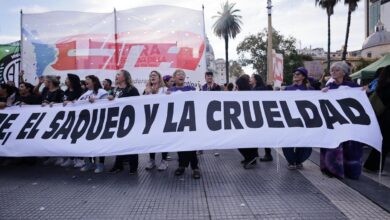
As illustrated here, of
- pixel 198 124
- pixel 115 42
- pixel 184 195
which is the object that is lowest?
pixel 184 195

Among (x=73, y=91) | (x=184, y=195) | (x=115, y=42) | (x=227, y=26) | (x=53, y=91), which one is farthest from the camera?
(x=227, y=26)

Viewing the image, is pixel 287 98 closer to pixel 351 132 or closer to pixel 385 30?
pixel 351 132

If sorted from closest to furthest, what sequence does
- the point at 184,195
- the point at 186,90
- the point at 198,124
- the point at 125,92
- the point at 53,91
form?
the point at 184,195
the point at 198,124
the point at 186,90
the point at 125,92
the point at 53,91

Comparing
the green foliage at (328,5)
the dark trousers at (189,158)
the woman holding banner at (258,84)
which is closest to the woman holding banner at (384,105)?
the woman holding banner at (258,84)

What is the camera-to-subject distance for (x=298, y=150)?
6586mm

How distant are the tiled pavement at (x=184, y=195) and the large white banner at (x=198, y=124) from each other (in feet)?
1.76

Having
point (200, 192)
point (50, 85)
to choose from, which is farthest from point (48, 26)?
point (200, 192)

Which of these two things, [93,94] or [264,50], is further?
[264,50]

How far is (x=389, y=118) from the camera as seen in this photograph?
5930 millimetres

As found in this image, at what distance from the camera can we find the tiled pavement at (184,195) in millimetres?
4250

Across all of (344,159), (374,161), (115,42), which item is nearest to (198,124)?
(344,159)

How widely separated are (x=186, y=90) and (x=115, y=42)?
1.89 metres

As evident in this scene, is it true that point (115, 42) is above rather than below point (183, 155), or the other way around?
above

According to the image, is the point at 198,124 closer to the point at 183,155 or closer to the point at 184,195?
the point at 183,155
